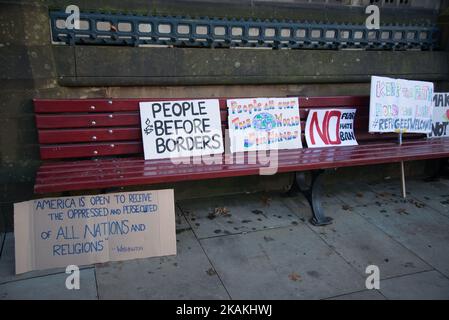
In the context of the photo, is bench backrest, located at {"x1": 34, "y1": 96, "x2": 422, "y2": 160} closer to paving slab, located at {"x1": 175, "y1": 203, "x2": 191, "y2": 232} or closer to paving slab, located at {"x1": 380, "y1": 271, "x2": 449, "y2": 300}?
paving slab, located at {"x1": 175, "y1": 203, "x2": 191, "y2": 232}

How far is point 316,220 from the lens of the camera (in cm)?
395

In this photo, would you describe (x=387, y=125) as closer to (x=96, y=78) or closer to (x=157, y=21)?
(x=157, y=21)

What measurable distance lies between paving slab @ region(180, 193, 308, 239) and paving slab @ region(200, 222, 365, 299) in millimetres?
132

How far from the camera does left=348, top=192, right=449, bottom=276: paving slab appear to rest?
11.5 feet

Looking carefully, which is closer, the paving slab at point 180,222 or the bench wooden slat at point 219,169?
the bench wooden slat at point 219,169

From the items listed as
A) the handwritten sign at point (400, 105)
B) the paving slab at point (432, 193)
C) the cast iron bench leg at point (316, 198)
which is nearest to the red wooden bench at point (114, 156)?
the cast iron bench leg at point (316, 198)

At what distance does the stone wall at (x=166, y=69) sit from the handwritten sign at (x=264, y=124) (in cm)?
26

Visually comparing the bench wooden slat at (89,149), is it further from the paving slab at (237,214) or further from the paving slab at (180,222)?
the paving slab at (237,214)

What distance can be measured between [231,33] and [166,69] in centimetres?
84

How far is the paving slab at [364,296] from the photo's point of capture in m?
2.90

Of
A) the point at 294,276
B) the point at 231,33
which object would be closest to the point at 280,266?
the point at 294,276

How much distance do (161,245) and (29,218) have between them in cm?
101

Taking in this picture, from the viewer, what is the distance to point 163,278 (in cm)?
304
